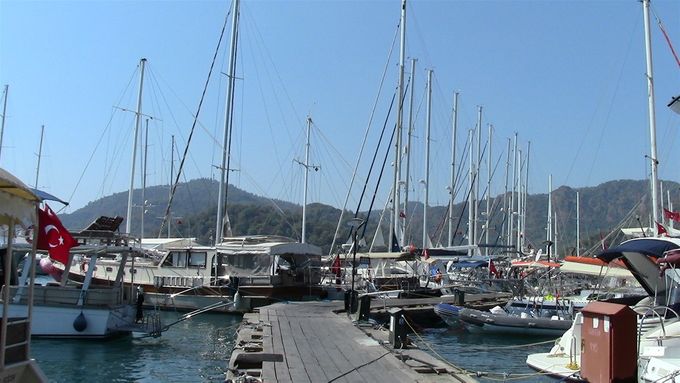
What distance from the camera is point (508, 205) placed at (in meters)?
69.1

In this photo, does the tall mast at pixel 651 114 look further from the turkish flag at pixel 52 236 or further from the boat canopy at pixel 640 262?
the turkish flag at pixel 52 236

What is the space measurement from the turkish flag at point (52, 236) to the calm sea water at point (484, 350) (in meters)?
10.9

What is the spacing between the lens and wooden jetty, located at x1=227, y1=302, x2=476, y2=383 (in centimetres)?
1183

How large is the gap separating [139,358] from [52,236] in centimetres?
666

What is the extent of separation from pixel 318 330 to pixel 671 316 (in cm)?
933

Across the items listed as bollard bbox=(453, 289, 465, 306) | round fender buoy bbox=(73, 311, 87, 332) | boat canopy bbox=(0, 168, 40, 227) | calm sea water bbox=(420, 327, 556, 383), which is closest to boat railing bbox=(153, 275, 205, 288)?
round fender buoy bbox=(73, 311, 87, 332)

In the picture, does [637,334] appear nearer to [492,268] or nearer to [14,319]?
[14,319]

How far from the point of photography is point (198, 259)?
31844 mm

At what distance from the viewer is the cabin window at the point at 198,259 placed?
31.7m

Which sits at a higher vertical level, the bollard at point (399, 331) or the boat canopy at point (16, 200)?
the boat canopy at point (16, 200)

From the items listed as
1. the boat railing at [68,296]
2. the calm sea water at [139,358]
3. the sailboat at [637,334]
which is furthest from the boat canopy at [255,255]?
the sailboat at [637,334]

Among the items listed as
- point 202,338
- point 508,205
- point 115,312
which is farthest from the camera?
point 508,205

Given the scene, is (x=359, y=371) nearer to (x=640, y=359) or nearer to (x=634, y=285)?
(x=640, y=359)

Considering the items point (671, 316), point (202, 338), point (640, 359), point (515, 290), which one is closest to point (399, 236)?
point (515, 290)
